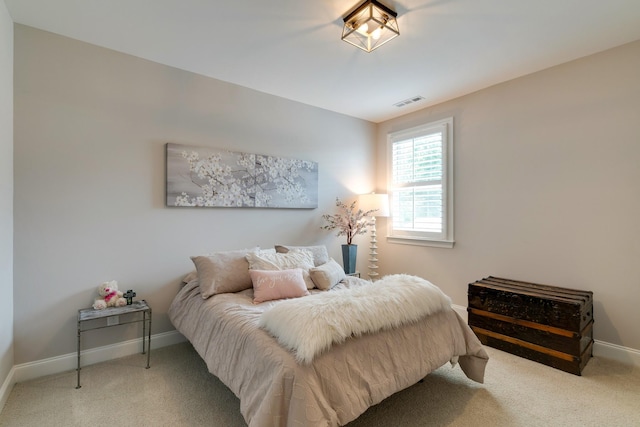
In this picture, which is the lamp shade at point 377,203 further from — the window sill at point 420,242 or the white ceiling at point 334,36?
the white ceiling at point 334,36

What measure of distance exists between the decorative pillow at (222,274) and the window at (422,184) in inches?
93.7

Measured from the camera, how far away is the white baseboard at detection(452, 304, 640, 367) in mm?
2453

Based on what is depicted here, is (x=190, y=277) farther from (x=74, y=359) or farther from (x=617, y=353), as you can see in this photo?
(x=617, y=353)

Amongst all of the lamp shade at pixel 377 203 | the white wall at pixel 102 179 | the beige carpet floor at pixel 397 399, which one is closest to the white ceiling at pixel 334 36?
the white wall at pixel 102 179

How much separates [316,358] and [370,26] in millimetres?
2208

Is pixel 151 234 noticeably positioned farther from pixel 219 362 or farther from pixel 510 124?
pixel 510 124

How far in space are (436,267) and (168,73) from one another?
12.0 ft

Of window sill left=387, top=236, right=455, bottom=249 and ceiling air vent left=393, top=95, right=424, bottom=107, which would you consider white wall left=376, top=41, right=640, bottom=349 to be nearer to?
window sill left=387, top=236, right=455, bottom=249

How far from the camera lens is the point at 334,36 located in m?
2.37

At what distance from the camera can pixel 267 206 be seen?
134 inches

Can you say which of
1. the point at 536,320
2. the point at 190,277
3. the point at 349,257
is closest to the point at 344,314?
the point at 190,277

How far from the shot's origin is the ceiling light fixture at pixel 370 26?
6.56 feet

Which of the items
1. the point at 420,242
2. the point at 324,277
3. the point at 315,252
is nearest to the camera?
the point at 324,277

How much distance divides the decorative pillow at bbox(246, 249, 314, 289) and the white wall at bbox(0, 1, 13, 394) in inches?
64.3
